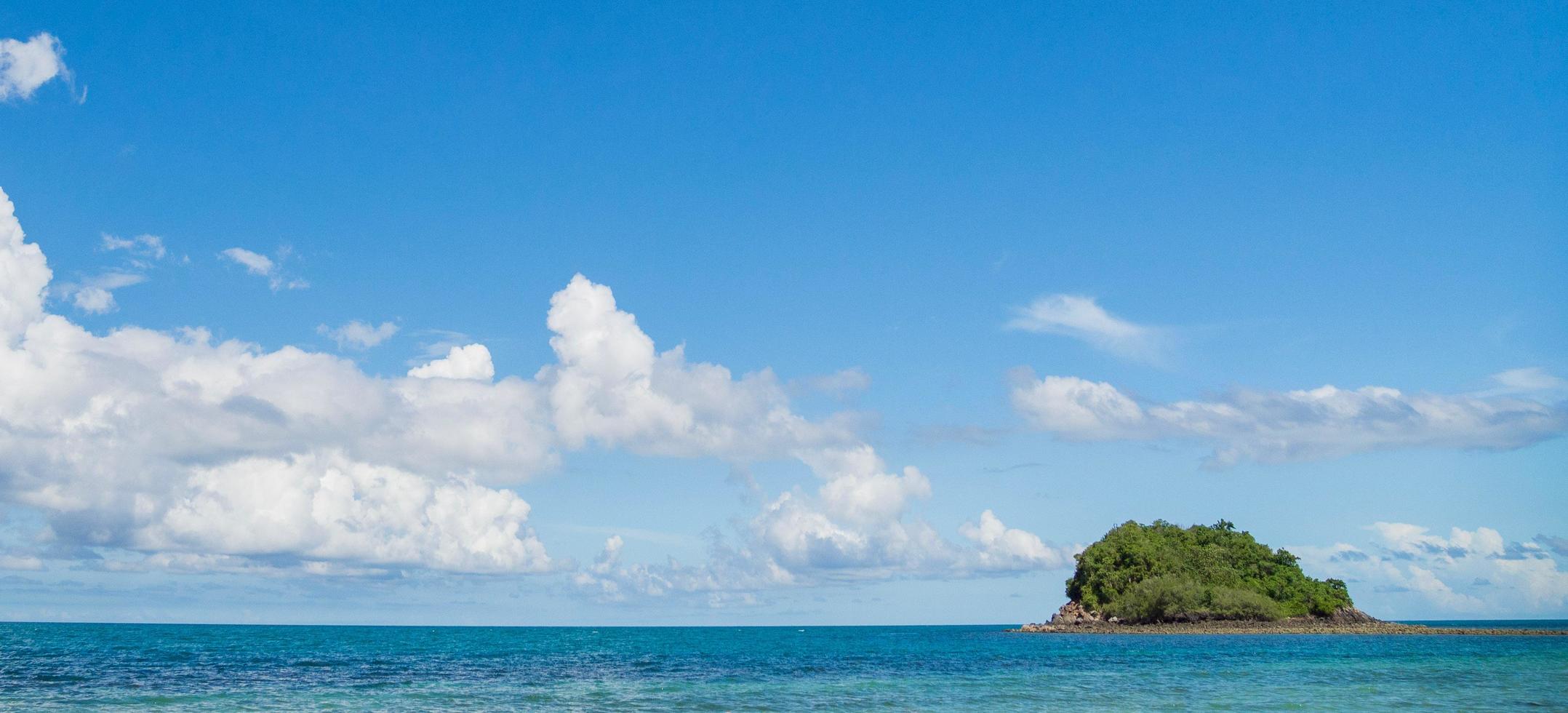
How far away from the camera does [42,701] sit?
38219 millimetres

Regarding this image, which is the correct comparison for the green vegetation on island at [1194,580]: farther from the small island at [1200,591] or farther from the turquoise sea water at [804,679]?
the turquoise sea water at [804,679]

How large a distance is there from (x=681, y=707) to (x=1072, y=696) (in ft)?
54.9

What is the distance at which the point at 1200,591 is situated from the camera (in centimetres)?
12550

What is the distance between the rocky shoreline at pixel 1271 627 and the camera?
121m

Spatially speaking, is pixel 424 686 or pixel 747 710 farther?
pixel 424 686

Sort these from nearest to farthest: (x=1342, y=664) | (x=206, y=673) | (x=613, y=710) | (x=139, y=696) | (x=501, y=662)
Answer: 1. (x=613, y=710)
2. (x=139, y=696)
3. (x=206, y=673)
4. (x=1342, y=664)
5. (x=501, y=662)

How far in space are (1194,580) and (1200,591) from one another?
3.27m

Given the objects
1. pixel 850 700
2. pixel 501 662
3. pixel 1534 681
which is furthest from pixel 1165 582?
pixel 850 700

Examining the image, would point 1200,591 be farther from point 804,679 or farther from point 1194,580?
point 804,679

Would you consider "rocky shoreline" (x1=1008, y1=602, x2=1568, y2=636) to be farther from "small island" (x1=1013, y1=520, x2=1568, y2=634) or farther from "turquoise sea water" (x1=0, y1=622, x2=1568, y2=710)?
"turquoise sea water" (x1=0, y1=622, x2=1568, y2=710)

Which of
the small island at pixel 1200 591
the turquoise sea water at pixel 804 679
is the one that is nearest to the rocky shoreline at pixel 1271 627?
the small island at pixel 1200 591

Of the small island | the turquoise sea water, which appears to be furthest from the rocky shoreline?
the turquoise sea water

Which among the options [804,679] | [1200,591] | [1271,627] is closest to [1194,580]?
[1200,591]

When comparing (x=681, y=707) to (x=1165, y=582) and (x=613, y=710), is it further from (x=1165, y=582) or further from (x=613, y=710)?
(x=1165, y=582)
